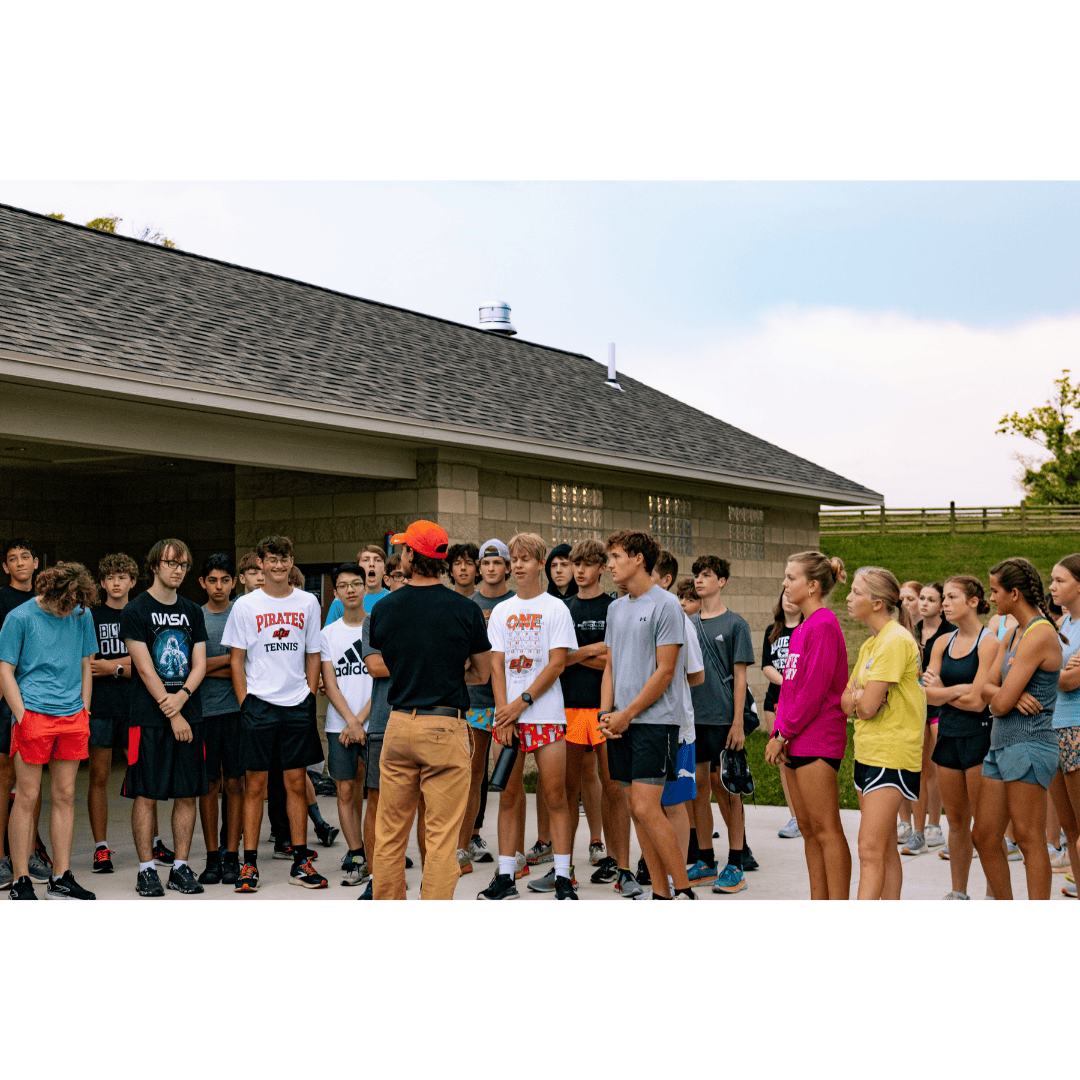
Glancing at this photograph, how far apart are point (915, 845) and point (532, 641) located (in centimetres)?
357

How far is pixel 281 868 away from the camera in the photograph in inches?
314

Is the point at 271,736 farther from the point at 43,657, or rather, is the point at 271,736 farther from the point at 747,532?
the point at 747,532

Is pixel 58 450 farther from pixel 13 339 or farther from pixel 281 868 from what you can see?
pixel 281 868

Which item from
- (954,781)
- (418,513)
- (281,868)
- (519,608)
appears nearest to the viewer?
(954,781)

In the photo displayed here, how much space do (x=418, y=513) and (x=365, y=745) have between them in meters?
4.69

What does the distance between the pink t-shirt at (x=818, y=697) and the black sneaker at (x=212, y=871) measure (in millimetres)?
3866

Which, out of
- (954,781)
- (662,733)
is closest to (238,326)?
(662,733)

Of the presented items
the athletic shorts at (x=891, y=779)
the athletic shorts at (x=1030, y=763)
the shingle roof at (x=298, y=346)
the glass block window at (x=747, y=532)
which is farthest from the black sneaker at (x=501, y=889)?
the glass block window at (x=747, y=532)

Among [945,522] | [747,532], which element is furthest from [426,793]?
[945,522]

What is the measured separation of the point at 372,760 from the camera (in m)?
7.23

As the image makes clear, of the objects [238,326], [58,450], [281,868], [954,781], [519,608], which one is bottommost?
[281,868]

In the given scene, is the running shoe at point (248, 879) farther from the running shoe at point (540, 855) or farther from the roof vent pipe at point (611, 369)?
the roof vent pipe at point (611, 369)

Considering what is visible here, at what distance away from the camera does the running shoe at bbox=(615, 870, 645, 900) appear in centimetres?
691

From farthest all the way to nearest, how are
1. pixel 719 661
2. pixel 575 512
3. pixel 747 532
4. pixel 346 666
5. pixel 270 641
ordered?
pixel 747 532
pixel 575 512
pixel 346 666
pixel 719 661
pixel 270 641
